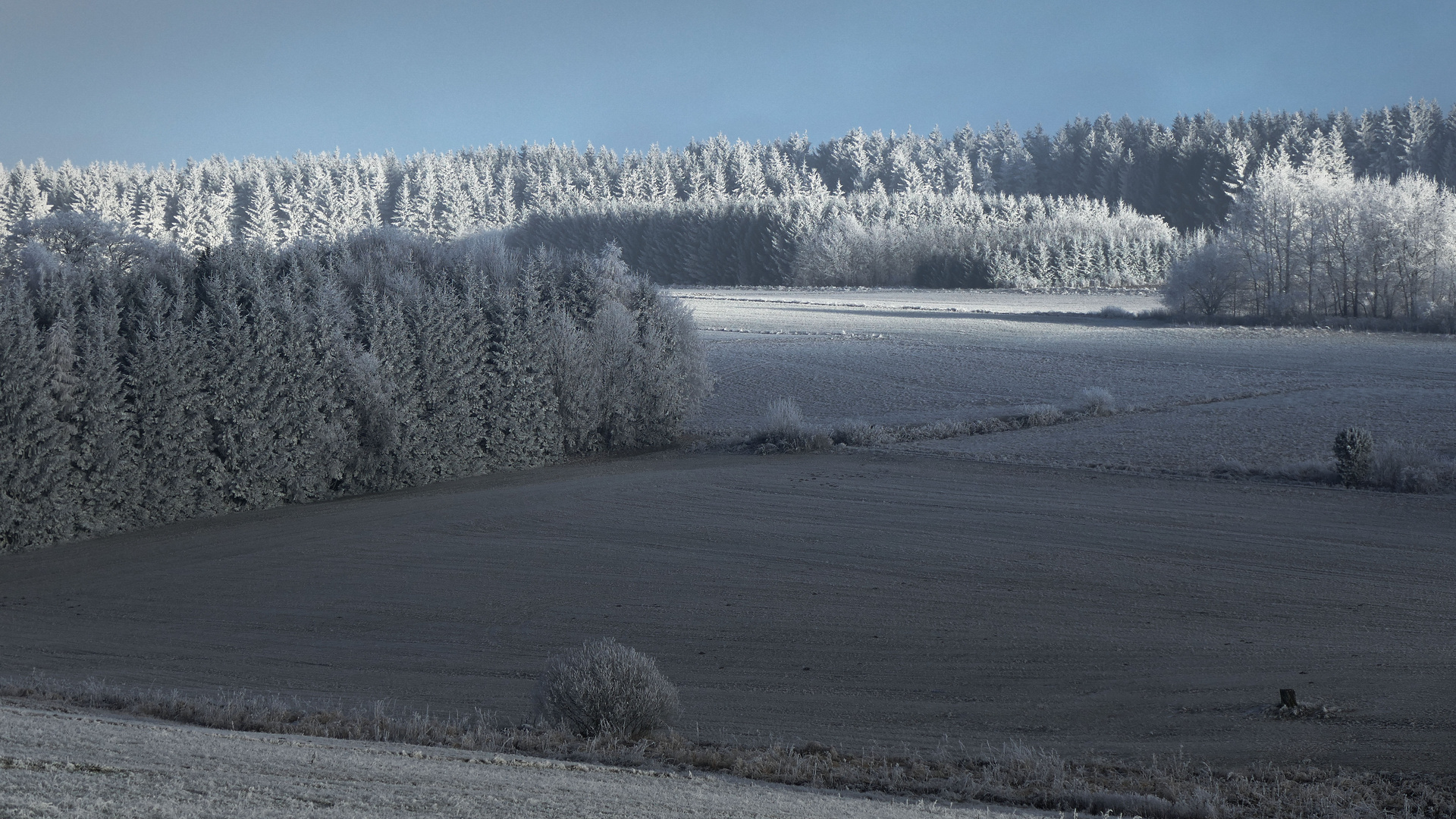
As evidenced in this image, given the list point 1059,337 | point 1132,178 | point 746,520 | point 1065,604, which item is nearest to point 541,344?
point 746,520

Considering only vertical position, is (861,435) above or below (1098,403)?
below

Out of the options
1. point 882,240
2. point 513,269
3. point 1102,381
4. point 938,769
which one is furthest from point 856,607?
point 882,240

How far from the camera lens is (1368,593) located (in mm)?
14141

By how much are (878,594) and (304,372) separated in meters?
14.4

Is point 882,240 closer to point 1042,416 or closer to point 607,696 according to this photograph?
point 1042,416

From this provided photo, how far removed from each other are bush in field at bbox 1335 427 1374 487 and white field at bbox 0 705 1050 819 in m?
17.6

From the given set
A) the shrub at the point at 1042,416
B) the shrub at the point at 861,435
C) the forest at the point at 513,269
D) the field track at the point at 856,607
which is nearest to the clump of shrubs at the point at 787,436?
the shrub at the point at 861,435

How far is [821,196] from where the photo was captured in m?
126

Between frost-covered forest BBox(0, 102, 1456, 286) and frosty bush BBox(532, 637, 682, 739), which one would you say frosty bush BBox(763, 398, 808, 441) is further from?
frost-covered forest BBox(0, 102, 1456, 286)

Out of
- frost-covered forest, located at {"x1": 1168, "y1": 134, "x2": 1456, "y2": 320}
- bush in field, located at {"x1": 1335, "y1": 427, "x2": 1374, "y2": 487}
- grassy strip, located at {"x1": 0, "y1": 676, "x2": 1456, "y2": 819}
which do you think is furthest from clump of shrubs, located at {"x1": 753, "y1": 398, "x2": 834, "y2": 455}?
frost-covered forest, located at {"x1": 1168, "y1": 134, "x2": 1456, "y2": 320}

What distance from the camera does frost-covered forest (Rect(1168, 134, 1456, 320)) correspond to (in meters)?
59.6

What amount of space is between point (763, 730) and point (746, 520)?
33.5 ft

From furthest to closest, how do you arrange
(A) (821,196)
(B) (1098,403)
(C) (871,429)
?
(A) (821,196)
(B) (1098,403)
(C) (871,429)

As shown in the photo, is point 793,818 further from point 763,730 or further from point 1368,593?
point 1368,593
